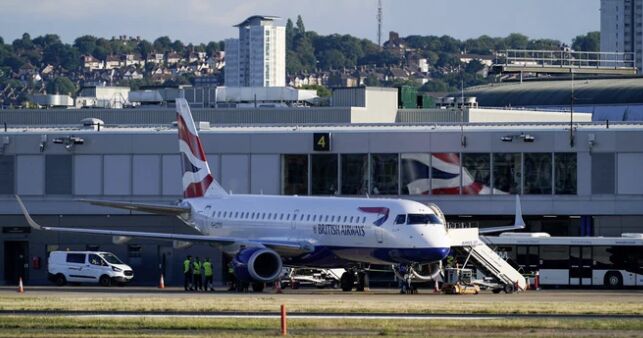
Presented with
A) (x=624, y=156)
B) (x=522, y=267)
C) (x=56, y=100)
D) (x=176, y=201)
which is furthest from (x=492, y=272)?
(x=56, y=100)

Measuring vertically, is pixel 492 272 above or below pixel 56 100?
below

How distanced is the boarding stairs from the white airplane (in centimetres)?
226

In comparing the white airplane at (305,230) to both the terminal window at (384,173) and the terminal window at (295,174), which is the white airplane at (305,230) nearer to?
the terminal window at (295,174)

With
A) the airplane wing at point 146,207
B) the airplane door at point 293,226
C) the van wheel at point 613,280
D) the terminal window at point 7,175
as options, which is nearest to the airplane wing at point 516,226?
the van wheel at point 613,280

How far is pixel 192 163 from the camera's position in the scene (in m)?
78.1

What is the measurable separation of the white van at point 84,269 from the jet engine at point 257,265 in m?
11.0

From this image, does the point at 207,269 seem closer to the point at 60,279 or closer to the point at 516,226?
the point at 60,279

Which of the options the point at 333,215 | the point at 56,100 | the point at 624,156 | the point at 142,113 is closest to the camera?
the point at 333,215

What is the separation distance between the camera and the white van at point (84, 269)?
78.9m

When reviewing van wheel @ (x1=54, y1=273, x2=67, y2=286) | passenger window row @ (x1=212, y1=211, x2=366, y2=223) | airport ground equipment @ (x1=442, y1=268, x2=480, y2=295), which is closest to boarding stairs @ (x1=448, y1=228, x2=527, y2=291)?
airport ground equipment @ (x1=442, y1=268, x2=480, y2=295)

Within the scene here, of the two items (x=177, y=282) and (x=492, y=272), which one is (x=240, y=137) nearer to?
(x=177, y=282)

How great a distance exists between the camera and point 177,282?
85.1 meters

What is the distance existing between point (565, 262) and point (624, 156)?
315 inches

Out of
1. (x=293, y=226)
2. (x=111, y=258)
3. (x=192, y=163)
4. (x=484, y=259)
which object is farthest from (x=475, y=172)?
(x=111, y=258)
